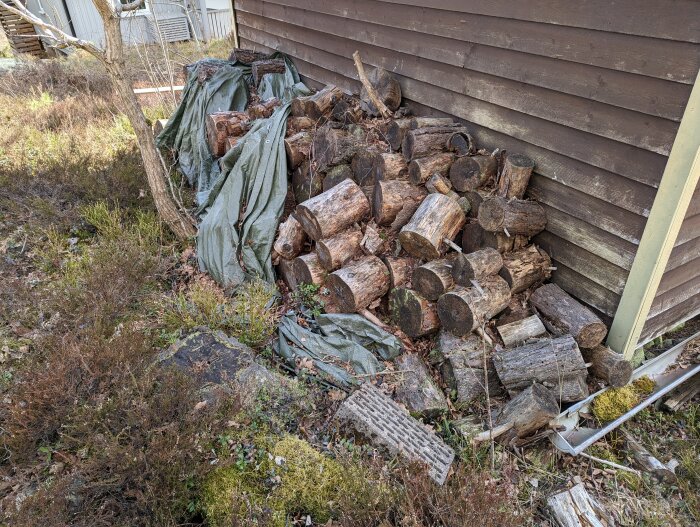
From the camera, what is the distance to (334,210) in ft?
12.2

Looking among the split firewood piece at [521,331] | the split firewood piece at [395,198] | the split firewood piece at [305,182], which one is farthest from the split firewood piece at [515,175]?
the split firewood piece at [305,182]

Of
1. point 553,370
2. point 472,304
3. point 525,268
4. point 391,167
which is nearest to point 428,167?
point 391,167

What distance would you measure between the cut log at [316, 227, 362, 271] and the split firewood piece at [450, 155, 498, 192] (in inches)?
35.9

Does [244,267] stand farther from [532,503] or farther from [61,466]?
[532,503]

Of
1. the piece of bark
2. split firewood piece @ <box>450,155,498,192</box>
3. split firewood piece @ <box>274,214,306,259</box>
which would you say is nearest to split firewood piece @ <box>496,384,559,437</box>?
the piece of bark

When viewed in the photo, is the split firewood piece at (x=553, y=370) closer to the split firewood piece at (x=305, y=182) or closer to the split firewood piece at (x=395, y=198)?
the split firewood piece at (x=395, y=198)

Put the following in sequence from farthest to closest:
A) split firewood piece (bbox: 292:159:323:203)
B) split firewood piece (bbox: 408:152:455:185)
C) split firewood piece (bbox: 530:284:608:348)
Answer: split firewood piece (bbox: 292:159:323:203) < split firewood piece (bbox: 408:152:455:185) < split firewood piece (bbox: 530:284:608:348)

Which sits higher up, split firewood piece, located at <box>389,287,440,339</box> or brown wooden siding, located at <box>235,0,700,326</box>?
brown wooden siding, located at <box>235,0,700,326</box>

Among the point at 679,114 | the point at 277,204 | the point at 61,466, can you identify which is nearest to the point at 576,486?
the point at 679,114

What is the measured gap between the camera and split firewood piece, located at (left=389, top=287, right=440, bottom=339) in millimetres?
3287

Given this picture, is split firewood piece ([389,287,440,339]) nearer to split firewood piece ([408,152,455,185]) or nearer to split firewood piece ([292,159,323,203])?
split firewood piece ([408,152,455,185])

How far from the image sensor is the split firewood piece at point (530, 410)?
2789 mm

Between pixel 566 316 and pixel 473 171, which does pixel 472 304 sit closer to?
pixel 566 316

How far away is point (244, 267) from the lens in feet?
13.9
